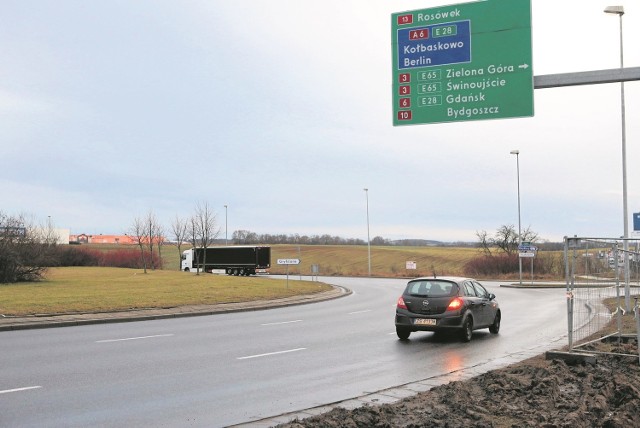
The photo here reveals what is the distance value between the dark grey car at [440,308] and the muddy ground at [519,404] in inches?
224

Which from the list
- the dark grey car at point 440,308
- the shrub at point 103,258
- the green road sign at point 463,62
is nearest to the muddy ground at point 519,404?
the dark grey car at point 440,308

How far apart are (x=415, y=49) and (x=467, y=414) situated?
10571mm

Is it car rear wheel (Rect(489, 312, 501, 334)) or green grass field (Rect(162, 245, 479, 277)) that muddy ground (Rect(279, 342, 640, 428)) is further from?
green grass field (Rect(162, 245, 479, 277))

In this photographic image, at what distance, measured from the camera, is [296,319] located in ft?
67.9

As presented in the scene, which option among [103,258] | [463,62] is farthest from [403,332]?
[103,258]

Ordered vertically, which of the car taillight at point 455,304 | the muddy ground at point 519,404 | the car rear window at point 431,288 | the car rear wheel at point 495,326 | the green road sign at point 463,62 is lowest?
the car rear wheel at point 495,326

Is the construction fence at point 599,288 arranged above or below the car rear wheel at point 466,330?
above

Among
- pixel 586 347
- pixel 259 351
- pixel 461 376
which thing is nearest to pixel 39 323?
pixel 259 351

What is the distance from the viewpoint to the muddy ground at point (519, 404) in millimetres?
6289

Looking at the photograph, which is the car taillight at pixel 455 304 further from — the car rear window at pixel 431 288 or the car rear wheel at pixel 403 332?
the car rear wheel at pixel 403 332

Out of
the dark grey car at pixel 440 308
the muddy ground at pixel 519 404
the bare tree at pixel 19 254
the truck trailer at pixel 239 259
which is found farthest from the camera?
the truck trailer at pixel 239 259

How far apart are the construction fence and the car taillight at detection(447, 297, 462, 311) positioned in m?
3.44

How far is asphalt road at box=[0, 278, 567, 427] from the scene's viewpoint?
24.8 ft

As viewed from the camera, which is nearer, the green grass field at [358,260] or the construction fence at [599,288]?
the construction fence at [599,288]
